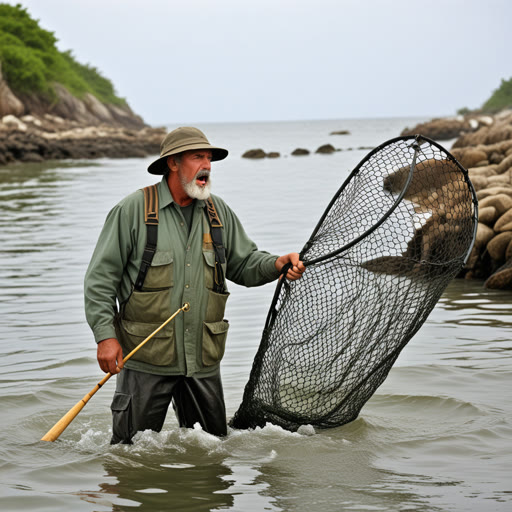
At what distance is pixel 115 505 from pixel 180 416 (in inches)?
30.3

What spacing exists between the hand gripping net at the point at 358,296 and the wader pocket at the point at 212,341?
0.37m

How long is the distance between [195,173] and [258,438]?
1740mm

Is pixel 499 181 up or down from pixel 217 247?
up

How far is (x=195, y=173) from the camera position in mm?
4535

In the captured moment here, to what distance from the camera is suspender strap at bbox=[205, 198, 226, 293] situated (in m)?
4.68

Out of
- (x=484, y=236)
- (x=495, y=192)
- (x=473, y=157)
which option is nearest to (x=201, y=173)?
(x=484, y=236)

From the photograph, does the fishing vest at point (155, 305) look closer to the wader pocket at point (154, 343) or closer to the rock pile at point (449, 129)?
the wader pocket at point (154, 343)

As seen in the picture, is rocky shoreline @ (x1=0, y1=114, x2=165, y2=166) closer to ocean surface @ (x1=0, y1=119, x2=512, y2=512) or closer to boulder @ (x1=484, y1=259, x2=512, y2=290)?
boulder @ (x1=484, y1=259, x2=512, y2=290)

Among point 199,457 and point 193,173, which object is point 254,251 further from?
point 199,457

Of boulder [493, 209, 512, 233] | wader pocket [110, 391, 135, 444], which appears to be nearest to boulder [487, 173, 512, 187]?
boulder [493, 209, 512, 233]

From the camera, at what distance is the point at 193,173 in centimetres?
454

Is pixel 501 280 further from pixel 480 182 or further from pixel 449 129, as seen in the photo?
pixel 449 129

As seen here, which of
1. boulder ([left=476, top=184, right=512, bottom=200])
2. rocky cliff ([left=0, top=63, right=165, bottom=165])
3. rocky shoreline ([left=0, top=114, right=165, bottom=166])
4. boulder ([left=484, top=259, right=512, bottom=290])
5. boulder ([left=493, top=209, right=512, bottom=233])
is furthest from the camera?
rocky cliff ([left=0, top=63, right=165, bottom=165])

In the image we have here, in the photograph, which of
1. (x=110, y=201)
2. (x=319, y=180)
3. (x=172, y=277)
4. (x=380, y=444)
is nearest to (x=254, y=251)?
(x=172, y=277)
